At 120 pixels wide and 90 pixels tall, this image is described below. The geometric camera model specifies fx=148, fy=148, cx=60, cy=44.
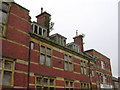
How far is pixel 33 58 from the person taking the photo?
1353cm

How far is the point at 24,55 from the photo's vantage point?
1246 centimetres

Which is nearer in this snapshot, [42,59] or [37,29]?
[42,59]

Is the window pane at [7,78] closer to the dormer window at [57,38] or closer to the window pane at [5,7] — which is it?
the window pane at [5,7]

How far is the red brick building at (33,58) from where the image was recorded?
1113 cm

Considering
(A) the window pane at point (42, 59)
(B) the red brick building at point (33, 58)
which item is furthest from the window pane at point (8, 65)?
(A) the window pane at point (42, 59)

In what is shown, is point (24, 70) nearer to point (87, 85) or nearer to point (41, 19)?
point (41, 19)

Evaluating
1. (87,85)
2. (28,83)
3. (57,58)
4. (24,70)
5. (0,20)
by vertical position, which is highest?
(0,20)

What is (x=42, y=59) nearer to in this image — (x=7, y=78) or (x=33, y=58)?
(x=33, y=58)

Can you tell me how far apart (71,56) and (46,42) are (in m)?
5.02

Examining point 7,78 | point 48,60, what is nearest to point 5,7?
point 7,78

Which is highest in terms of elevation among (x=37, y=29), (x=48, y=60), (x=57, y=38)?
(x=37, y=29)

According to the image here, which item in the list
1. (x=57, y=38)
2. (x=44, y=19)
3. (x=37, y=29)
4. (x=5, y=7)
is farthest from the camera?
(x=44, y=19)

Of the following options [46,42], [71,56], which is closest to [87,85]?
[71,56]

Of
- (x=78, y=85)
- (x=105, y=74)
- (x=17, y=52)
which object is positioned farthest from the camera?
(x=105, y=74)
